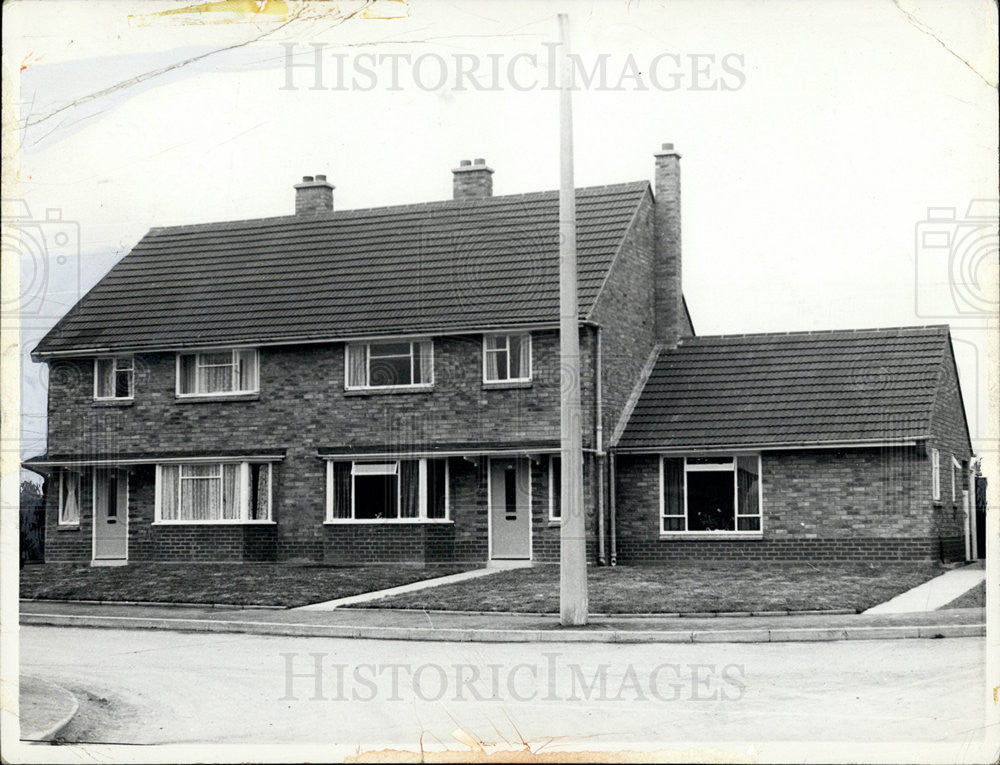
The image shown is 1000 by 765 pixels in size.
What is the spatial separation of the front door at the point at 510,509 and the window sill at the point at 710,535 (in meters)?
2.75

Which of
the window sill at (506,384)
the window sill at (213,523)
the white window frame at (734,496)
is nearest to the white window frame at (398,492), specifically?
the window sill at (213,523)

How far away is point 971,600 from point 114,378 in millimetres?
17666

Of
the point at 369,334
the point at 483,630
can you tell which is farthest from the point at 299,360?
the point at 483,630

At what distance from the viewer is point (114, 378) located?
2719cm

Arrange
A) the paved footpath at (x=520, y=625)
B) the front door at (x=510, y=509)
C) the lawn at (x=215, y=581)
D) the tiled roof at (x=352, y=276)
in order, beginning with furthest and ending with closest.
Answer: the tiled roof at (x=352, y=276) < the front door at (x=510, y=509) < the lawn at (x=215, y=581) < the paved footpath at (x=520, y=625)

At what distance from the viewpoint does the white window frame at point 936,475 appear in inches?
958

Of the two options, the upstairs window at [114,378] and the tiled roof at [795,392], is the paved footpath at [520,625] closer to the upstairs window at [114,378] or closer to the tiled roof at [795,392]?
the tiled roof at [795,392]

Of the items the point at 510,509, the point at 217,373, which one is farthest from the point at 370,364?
the point at 510,509

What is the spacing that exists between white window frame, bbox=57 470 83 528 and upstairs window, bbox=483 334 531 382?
9183 mm

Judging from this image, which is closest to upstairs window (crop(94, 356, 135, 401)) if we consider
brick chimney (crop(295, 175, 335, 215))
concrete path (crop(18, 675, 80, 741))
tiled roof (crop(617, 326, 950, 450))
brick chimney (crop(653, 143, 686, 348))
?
brick chimney (crop(295, 175, 335, 215))

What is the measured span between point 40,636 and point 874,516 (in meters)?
14.9

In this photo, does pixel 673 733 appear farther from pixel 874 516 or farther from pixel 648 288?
pixel 648 288

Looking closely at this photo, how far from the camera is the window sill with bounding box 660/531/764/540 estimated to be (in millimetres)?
24962

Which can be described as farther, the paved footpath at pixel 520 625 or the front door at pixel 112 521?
the front door at pixel 112 521
